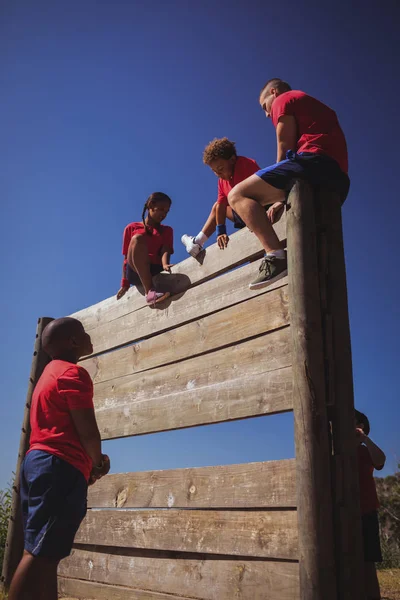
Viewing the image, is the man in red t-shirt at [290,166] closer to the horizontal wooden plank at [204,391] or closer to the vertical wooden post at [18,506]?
the horizontal wooden plank at [204,391]

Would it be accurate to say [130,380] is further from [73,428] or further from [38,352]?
[73,428]

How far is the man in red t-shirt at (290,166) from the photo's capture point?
3.12 m

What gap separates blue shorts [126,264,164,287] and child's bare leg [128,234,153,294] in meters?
0.10

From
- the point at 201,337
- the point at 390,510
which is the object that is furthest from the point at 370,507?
the point at 390,510

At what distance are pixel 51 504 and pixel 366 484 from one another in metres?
2.22

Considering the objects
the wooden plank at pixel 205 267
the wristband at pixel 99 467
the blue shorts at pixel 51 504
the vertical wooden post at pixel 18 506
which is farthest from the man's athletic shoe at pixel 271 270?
the vertical wooden post at pixel 18 506

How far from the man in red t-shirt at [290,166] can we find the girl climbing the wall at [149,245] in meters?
1.40

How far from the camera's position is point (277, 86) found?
3.61 meters

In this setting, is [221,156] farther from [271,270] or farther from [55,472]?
[55,472]

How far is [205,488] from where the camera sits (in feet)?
11.0

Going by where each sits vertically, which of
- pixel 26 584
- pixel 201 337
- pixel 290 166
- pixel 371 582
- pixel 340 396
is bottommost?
pixel 371 582

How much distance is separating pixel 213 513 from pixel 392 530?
14.0 metres

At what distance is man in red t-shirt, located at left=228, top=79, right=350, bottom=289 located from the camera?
3.12 m

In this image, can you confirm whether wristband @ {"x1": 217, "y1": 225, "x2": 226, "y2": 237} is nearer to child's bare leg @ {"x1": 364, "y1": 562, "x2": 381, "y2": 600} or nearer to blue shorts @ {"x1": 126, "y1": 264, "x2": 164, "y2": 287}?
blue shorts @ {"x1": 126, "y1": 264, "x2": 164, "y2": 287}
